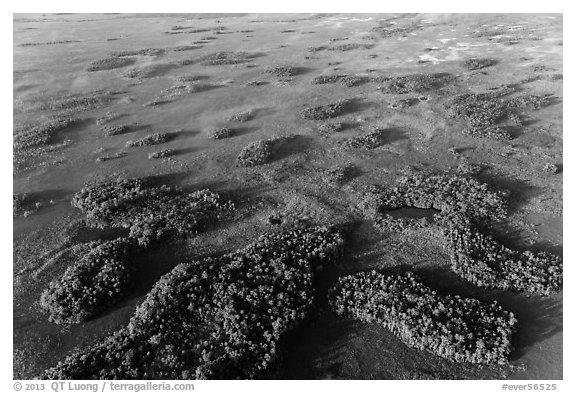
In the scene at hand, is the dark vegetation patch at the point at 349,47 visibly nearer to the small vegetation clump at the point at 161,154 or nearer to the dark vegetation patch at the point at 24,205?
the small vegetation clump at the point at 161,154

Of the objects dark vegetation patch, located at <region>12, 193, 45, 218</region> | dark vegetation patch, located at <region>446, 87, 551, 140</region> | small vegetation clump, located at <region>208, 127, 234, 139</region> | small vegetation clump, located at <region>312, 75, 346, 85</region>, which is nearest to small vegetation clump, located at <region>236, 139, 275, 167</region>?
small vegetation clump, located at <region>208, 127, 234, 139</region>

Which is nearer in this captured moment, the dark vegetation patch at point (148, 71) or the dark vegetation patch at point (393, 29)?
the dark vegetation patch at point (148, 71)

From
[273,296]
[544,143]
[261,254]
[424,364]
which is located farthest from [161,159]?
[544,143]

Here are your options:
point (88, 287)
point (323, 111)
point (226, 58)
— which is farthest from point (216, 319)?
point (226, 58)

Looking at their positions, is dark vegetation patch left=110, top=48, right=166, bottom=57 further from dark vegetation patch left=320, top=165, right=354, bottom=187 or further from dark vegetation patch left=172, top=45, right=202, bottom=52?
dark vegetation patch left=320, top=165, right=354, bottom=187

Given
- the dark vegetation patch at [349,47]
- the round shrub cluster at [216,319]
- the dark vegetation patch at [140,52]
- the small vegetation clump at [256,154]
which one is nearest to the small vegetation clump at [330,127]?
the small vegetation clump at [256,154]
